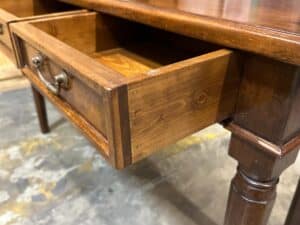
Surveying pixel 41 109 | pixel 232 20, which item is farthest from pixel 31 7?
pixel 232 20

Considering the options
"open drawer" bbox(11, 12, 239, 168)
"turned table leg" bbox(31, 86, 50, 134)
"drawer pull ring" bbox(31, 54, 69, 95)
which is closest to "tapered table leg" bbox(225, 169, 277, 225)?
"open drawer" bbox(11, 12, 239, 168)

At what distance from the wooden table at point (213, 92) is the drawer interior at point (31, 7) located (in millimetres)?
562

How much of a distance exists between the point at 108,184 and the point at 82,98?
0.69 m

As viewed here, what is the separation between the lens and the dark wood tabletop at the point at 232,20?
36 centimetres

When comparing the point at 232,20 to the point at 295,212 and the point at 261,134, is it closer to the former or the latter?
the point at 261,134

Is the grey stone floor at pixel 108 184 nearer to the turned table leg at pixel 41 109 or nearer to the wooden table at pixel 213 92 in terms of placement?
the turned table leg at pixel 41 109

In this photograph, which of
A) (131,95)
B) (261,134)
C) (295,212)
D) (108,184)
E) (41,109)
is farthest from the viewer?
(41,109)

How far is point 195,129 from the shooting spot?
0.47 metres

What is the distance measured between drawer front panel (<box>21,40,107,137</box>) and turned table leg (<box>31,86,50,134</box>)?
0.79 meters

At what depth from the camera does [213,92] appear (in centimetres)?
45

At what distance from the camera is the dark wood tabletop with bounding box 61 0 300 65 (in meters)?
0.36

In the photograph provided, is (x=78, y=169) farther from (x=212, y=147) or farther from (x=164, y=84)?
(x=164, y=84)

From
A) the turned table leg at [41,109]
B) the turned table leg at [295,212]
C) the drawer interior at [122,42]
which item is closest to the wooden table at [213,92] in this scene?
the drawer interior at [122,42]

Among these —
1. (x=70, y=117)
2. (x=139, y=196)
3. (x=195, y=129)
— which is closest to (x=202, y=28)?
(x=195, y=129)
